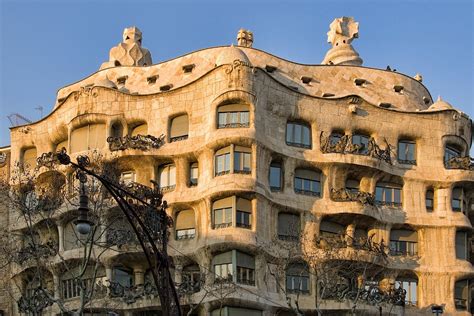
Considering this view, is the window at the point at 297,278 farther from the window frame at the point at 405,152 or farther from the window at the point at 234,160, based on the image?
the window frame at the point at 405,152

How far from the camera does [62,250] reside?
4306 centimetres

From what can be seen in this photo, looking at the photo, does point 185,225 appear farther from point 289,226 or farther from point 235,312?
point 235,312

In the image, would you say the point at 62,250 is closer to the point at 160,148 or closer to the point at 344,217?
the point at 160,148

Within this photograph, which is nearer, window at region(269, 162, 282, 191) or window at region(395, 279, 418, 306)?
window at region(269, 162, 282, 191)

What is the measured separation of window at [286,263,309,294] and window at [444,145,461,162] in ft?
34.8

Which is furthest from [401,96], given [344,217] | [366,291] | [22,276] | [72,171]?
[22,276]

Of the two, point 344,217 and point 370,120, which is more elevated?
point 370,120

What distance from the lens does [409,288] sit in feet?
145

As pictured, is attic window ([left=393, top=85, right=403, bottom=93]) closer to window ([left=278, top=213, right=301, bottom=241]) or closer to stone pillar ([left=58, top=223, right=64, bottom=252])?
window ([left=278, top=213, right=301, bottom=241])

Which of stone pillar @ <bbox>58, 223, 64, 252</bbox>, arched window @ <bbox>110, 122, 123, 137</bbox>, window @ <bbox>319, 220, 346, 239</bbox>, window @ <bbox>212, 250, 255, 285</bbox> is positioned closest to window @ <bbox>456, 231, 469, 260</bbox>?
window @ <bbox>319, 220, 346, 239</bbox>

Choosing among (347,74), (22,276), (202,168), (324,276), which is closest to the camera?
(324,276)

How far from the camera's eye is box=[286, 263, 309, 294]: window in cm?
4148

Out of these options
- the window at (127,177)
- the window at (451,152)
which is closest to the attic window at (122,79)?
the window at (127,177)

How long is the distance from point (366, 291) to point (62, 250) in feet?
49.4
